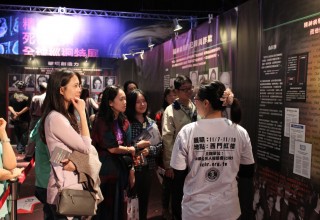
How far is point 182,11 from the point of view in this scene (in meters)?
11.0

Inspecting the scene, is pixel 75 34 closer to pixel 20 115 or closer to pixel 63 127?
pixel 20 115

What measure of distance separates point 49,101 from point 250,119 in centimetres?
185

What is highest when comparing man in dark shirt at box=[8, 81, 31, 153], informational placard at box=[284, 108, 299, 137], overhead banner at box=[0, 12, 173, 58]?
overhead banner at box=[0, 12, 173, 58]

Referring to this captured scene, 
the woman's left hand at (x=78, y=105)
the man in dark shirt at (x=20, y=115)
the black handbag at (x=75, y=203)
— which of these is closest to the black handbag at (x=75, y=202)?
the black handbag at (x=75, y=203)

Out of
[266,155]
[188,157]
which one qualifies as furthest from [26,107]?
[188,157]

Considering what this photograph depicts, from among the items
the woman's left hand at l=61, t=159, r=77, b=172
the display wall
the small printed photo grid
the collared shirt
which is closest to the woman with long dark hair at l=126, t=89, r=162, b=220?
the collared shirt

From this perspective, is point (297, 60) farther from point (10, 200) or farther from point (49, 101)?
point (10, 200)

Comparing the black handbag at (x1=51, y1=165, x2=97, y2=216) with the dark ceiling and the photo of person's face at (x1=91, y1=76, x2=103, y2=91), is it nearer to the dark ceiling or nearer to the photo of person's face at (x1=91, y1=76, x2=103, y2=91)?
the photo of person's face at (x1=91, y1=76, x2=103, y2=91)

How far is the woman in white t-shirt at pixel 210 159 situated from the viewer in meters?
2.00

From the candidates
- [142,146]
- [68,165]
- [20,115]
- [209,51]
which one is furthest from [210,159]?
[20,115]

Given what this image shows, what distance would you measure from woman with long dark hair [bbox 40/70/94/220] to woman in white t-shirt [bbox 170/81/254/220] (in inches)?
22.4

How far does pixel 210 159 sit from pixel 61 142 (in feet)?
2.70

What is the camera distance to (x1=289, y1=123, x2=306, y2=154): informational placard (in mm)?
2648

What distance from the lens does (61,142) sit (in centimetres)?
211
